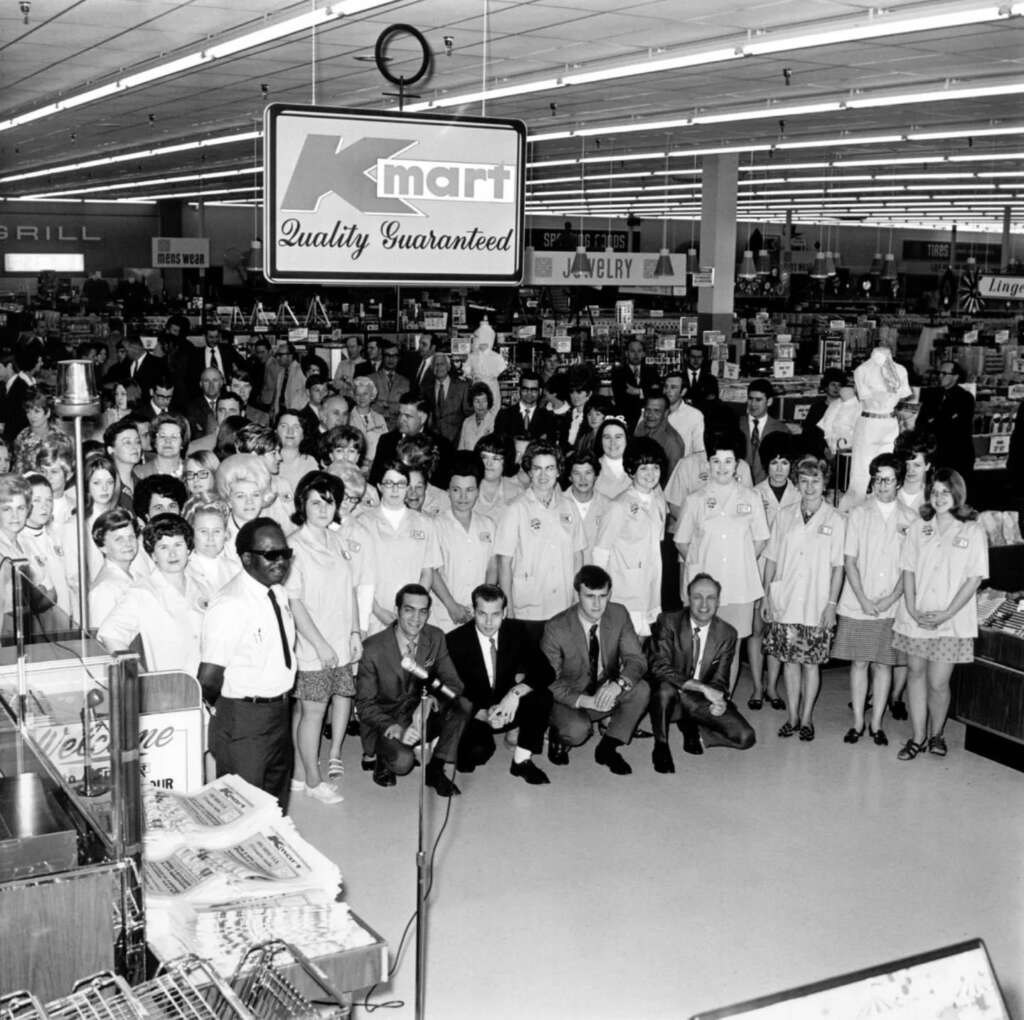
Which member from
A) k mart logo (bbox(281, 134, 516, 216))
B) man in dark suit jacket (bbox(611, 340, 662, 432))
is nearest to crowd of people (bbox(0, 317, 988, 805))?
k mart logo (bbox(281, 134, 516, 216))

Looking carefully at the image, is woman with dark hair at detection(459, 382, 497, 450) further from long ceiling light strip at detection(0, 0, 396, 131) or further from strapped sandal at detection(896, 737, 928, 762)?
strapped sandal at detection(896, 737, 928, 762)

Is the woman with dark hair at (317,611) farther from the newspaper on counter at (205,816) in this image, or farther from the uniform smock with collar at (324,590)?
the newspaper on counter at (205,816)

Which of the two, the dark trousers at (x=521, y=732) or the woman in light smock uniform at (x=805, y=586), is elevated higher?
the woman in light smock uniform at (x=805, y=586)

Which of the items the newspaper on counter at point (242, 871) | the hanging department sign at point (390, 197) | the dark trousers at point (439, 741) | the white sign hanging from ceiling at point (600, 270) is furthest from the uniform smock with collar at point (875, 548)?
the white sign hanging from ceiling at point (600, 270)

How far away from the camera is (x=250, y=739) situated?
505 cm

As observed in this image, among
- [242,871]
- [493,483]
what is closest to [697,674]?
[493,483]

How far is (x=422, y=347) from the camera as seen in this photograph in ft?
58.3

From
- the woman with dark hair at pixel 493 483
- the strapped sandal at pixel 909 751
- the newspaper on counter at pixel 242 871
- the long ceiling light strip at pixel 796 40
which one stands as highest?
the long ceiling light strip at pixel 796 40

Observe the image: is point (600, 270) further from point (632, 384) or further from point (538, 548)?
point (538, 548)

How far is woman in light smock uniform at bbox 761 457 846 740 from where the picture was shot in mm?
7121

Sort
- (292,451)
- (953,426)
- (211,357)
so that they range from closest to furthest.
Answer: (292,451)
(953,426)
(211,357)

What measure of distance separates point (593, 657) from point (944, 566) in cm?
190

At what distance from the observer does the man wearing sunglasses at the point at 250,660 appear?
5.01 m

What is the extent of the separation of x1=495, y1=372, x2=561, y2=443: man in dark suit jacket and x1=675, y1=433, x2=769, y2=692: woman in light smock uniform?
2810 mm
